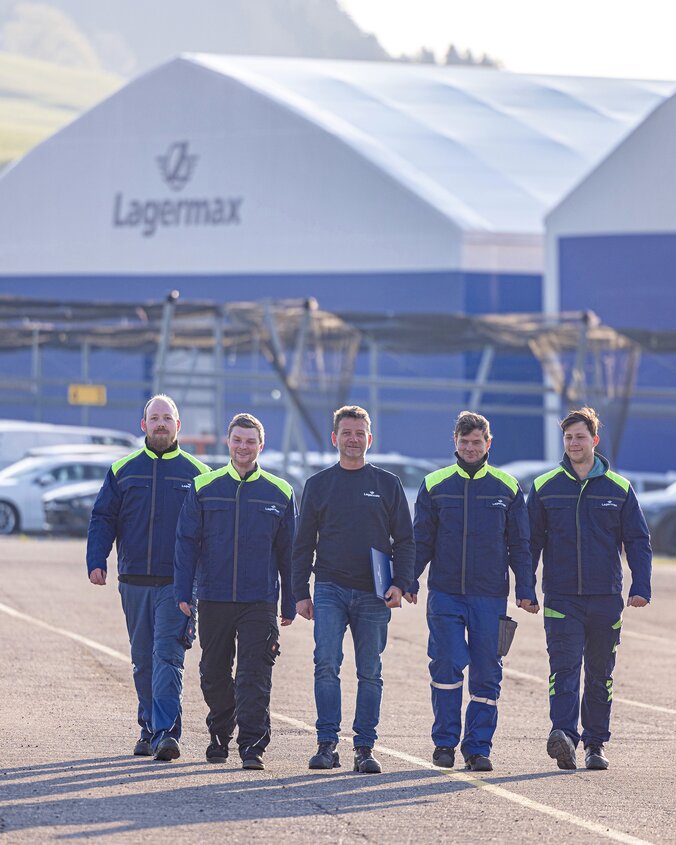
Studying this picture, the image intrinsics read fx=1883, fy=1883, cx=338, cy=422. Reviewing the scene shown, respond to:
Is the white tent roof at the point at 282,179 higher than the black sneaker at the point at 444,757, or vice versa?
the white tent roof at the point at 282,179

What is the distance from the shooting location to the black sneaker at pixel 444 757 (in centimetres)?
982

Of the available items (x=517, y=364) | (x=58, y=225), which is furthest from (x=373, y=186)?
(x=58, y=225)

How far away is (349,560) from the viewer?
9.85 meters

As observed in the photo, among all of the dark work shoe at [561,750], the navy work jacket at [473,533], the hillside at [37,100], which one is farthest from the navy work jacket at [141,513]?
the hillside at [37,100]

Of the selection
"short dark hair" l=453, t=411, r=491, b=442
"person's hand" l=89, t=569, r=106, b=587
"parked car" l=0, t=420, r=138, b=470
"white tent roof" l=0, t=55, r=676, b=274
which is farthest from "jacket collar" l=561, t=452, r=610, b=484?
"white tent roof" l=0, t=55, r=676, b=274

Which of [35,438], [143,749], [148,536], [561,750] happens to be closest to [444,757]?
[561,750]

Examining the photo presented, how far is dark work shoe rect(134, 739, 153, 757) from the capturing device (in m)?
9.92

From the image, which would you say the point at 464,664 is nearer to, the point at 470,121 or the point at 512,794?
the point at 512,794

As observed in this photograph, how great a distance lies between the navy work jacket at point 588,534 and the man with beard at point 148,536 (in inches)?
78.2

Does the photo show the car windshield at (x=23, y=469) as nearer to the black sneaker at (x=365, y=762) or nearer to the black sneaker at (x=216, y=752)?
the black sneaker at (x=216, y=752)

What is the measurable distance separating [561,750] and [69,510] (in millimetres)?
20902

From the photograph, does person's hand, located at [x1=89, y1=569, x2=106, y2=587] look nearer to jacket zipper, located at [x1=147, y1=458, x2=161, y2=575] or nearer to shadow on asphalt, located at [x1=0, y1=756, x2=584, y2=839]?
jacket zipper, located at [x1=147, y1=458, x2=161, y2=575]

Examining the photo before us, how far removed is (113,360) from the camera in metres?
51.2

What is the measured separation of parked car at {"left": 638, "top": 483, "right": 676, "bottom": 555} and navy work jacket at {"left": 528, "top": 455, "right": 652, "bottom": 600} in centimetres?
1957
